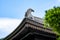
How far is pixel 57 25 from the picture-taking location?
8047 mm

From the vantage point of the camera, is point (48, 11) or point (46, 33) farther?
point (46, 33)

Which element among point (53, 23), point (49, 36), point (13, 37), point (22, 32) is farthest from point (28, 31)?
point (53, 23)

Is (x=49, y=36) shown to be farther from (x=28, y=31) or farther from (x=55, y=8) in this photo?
(x=55, y=8)

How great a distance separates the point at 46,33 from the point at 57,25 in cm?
280

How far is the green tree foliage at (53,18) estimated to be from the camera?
319 inches

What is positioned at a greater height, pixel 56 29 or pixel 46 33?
pixel 56 29

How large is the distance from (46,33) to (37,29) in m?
0.65

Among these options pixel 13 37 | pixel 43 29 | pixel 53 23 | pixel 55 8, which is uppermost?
pixel 55 8

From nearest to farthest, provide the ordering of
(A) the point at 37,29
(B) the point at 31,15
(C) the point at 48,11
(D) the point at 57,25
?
(D) the point at 57,25 < (C) the point at 48,11 < (A) the point at 37,29 < (B) the point at 31,15

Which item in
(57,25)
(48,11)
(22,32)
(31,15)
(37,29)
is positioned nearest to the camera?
(57,25)

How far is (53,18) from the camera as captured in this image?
8250 millimetres

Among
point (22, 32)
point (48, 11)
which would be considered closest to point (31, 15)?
point (22, 32)

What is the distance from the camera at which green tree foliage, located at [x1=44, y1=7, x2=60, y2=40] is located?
26.6ft

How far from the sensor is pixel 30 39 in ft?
38.2
